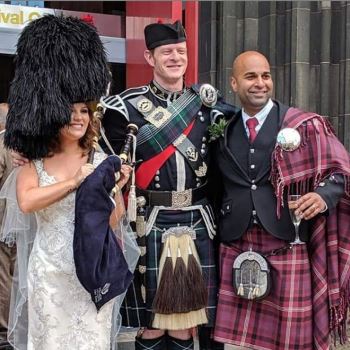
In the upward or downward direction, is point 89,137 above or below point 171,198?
above

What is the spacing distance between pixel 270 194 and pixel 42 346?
115 cm

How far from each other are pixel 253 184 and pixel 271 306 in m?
0.56

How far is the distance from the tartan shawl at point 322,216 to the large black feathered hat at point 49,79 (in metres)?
0.88

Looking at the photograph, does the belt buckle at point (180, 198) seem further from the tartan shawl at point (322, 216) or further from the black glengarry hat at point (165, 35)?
the black glengarry hat at point (165, 35)

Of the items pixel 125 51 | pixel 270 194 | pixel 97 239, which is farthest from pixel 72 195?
pixel 125 51

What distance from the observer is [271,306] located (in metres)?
2.78

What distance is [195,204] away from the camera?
9.20 feet

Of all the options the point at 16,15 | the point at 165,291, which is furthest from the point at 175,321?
the point at 16,15

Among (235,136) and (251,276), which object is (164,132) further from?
(251,276)

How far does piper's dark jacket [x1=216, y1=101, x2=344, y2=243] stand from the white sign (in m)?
2.89

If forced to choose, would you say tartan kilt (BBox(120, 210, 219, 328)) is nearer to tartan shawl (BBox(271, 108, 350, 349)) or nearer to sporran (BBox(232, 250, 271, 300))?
sporran (BBox(232, 250, 271, 300))

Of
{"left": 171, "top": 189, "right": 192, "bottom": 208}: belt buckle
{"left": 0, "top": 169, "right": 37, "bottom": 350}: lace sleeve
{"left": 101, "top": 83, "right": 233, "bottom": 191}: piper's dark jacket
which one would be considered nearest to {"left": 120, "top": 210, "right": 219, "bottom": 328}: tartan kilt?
{"left": 171, "top": 189, "right": 192, "bottom": 208}: belt buckle

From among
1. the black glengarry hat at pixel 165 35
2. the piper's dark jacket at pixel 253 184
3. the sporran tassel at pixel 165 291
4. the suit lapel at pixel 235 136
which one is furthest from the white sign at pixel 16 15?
the sporran tassel at pixel 165 291

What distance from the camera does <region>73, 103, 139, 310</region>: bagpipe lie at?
7.28ft
